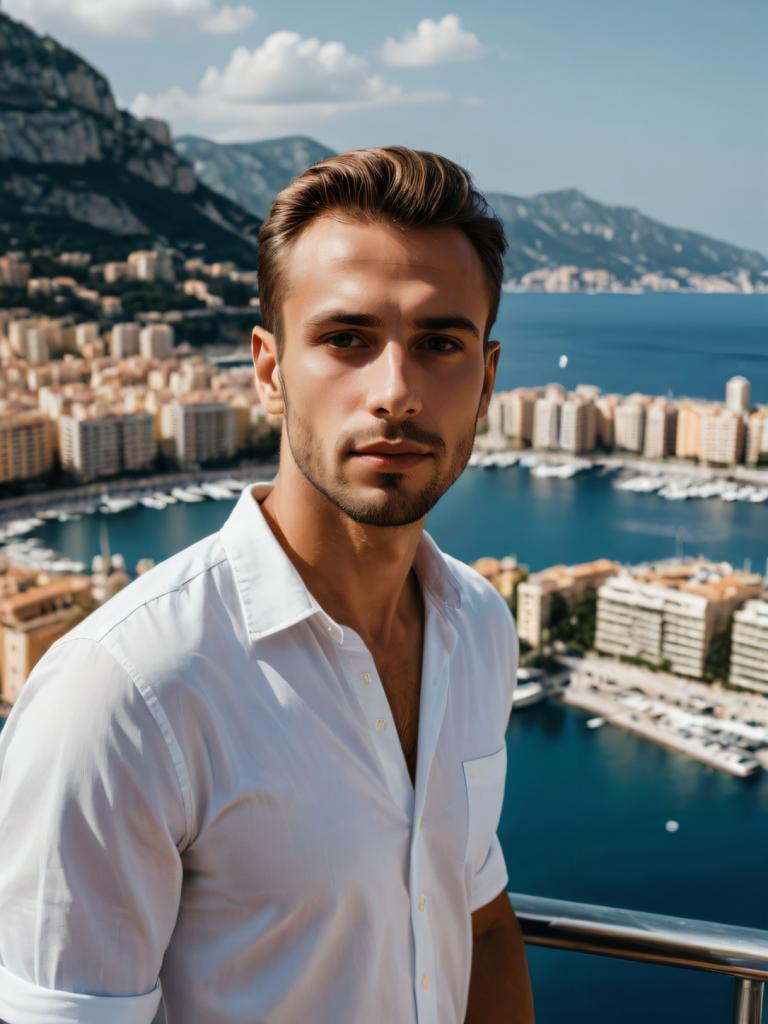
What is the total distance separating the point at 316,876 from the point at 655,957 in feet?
0.78

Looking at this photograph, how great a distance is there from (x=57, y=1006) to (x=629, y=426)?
15.2 m

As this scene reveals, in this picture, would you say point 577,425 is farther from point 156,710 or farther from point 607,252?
point 156,710

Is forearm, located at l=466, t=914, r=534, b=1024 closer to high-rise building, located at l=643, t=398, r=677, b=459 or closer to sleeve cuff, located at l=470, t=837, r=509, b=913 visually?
sleeve cuff, located at l=470, t=837, r=509, b=913

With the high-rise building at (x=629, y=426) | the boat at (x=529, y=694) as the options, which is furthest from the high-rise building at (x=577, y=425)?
the boat at (x=529, y=694)

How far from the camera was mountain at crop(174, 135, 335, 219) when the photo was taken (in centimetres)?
2989

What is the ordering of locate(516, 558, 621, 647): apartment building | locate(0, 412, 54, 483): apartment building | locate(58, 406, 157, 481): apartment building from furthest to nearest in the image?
locate(58, 406, 157, 481): apartment building < locate(0, 412, 54, 483): apartment building < locate(516, 558, 621, 647): apartment building

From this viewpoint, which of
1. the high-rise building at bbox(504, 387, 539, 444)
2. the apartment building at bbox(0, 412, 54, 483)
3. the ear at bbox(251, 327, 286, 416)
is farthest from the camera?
the high-rise building at bbox(504, 387, 539, 444)

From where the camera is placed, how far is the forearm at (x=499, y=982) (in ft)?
1.50

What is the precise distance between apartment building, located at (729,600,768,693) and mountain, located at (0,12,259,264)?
613 inches

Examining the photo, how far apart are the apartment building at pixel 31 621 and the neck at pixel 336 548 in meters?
6.82

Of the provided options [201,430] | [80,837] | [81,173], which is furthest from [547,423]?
[80,837]

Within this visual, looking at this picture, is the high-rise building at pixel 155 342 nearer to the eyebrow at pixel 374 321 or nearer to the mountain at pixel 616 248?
the mountain at pixel 616 248

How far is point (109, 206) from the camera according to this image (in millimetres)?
22062

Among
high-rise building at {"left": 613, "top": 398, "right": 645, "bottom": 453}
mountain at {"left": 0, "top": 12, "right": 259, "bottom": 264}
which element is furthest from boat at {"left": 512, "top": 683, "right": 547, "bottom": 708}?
mountain at {"left": 0, "top": 12, "right": 259, "bottom": 264}
